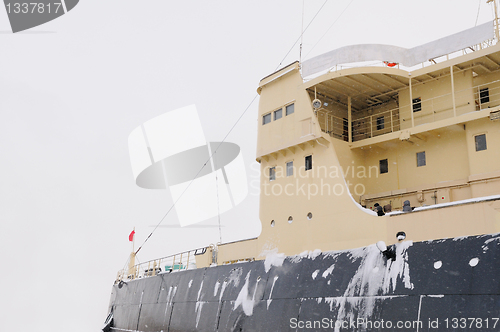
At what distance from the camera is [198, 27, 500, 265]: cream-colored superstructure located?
37.3ft

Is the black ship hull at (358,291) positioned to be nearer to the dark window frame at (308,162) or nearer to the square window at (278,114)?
the dark window frame at (308,162)

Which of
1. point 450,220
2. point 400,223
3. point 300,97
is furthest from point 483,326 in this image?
point 300,97

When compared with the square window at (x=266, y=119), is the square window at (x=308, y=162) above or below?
below

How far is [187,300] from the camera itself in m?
16.4

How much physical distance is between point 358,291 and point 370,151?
5468 mm

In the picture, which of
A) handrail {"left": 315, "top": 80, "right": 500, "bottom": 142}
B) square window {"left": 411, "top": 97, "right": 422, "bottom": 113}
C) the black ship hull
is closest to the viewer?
the black ship hull

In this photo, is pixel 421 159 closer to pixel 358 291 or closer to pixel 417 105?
pixel 417 105

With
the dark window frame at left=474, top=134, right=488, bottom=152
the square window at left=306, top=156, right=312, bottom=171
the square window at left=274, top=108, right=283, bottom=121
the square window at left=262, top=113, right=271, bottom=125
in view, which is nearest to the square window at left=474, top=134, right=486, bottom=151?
the dark window frame at left=474, top=134, right=488, bottom=152

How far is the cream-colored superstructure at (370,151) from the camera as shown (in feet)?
37.3

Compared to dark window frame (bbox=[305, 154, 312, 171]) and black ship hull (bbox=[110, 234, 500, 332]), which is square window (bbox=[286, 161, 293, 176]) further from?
black ship hull (bbox=[110, 234, 500, 332])

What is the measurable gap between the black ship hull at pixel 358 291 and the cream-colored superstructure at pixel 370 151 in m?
0.79

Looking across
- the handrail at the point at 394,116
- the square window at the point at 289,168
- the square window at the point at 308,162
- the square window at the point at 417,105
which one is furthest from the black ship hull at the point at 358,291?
the square window at the point at 417,105

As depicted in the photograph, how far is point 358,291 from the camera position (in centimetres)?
1002

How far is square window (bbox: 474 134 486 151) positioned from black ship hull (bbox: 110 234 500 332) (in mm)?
3817
